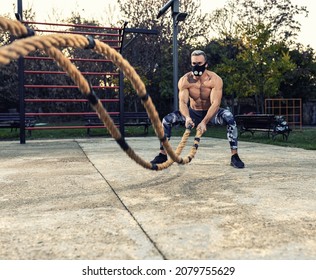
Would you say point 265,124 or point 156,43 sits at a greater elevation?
point 156,43

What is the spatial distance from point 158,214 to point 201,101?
7.46 ft

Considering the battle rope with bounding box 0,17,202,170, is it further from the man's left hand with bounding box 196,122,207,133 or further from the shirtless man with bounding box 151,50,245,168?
the shirtless man with bounding box 151,50,245,168

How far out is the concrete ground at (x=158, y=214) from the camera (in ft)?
5.12

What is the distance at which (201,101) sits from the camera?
13.7 feet

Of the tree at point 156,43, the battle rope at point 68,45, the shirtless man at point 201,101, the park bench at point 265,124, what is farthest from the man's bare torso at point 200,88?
the tree at point 156,43

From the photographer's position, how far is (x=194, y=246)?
1.59 m

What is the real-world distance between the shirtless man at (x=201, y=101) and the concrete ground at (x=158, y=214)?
0.49 metres

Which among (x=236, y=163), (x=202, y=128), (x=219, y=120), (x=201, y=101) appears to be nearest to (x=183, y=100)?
(x=201, y=101)

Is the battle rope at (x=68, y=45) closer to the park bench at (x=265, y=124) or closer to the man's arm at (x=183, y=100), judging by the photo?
the man's arm at (x=183, y=100)

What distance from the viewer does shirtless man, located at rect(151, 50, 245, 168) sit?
395cm

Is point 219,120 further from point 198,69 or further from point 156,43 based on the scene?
point 156,43

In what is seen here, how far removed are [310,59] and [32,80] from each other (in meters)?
17.2

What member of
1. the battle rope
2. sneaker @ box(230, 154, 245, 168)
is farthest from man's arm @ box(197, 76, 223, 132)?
the battle rope
